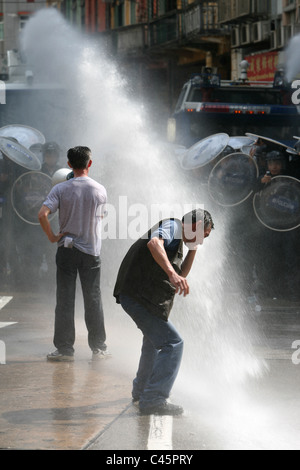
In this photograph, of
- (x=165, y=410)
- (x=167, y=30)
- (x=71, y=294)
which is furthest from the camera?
(x=167, y=30)

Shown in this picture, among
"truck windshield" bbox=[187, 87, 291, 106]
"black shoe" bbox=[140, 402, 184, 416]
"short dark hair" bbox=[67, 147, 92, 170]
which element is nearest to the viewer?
"black shoe" bbox=[140, 402, 184, 416]

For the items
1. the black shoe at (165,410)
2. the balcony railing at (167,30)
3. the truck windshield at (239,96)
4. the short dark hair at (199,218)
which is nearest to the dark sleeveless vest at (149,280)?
the short dark hair at (199,218)

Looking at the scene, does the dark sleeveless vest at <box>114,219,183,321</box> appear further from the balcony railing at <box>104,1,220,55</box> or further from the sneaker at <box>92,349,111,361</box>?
the balcony railing at <box>104,1,220,55</box>

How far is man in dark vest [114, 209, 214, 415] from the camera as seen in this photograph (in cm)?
641

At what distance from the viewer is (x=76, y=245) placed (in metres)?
8.43

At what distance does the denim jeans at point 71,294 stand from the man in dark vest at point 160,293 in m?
1.88

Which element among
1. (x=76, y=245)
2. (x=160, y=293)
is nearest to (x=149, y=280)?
(x=160, y=293)

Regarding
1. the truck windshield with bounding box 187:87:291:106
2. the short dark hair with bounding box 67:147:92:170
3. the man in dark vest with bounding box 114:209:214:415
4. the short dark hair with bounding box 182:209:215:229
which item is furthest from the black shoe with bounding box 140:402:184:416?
the truck windshield with bounding box 187:87:291:106

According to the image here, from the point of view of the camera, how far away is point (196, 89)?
16.5 m

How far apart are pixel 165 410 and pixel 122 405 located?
16.5 inches

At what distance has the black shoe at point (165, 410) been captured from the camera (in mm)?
6457

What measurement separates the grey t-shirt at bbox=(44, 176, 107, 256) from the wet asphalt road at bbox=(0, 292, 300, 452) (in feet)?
3.26

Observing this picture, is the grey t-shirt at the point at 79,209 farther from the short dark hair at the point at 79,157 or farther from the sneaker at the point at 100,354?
the sneaker at the point at 100,354

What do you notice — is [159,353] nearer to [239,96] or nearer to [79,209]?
[79,209]
